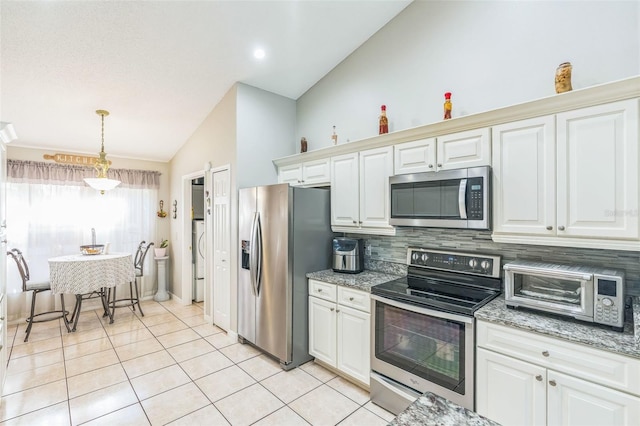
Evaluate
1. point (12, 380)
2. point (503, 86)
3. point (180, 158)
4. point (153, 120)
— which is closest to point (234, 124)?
point (153, 120)

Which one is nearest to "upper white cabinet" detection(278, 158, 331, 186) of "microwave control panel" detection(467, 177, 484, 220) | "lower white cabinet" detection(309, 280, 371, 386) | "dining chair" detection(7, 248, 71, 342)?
"lower white cabinet" detection(309, 280, 371, 386)

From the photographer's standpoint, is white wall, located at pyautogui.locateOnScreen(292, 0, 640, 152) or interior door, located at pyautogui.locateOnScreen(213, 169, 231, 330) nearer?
white wall, located at pyautogui.locateOnScreen(292, 0, 640, 152)

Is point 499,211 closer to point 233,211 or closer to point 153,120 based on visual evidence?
point 233,211

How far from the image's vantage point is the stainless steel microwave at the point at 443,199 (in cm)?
213

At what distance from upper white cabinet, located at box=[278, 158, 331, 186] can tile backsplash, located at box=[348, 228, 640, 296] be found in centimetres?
73

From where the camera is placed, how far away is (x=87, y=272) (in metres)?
3.99

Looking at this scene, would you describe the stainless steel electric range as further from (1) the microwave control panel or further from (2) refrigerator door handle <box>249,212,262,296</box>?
(2) refrigerator door handle <box>249,212,262,296</box>

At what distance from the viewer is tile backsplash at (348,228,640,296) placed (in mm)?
1886

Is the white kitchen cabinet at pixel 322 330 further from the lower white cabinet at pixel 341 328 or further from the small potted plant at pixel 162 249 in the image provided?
the small potted plant at pixel 162 249

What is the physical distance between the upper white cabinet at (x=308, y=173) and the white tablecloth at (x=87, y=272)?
2639mm

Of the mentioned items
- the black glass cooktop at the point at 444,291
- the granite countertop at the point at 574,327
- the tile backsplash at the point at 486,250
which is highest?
the tile backsplash at the point at 486,250

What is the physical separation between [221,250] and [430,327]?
2796 millimetres

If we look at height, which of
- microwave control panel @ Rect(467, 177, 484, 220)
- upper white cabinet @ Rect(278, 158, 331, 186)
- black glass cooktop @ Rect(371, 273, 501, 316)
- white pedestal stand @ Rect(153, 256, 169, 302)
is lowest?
white pedestal stand @ Rect(153, 256, 169, 302)

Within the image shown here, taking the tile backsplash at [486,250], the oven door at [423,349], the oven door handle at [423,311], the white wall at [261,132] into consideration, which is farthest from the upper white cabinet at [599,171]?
the white wall at [261,132]
